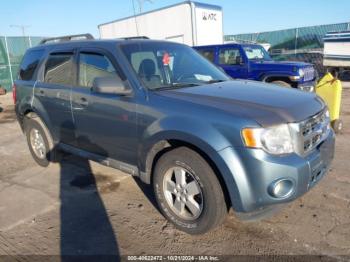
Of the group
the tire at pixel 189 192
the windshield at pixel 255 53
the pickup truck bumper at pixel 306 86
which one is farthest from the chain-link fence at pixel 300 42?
the tire at pixel 189 192

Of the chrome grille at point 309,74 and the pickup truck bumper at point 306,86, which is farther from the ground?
the chrome grille at point 309,74

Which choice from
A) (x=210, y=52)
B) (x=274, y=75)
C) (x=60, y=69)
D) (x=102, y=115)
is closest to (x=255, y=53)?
(x=274, y=75)

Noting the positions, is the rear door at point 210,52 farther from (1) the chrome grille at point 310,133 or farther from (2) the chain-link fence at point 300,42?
(2) the chain-link fence at point 300,42

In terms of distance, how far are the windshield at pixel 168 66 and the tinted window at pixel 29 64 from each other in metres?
2.03

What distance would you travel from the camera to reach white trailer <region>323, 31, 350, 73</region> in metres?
17.4

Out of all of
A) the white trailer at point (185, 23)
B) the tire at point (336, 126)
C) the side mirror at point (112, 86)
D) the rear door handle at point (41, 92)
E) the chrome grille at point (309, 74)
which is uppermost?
the white trailer at point (185, 23)

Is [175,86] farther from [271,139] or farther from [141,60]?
[271,139]

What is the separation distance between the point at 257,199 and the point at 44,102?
11.4ft

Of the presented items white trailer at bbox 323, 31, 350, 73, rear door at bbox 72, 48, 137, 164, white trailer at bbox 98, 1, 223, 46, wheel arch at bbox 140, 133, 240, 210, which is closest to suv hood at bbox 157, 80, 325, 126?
wheel arch at bbox 140, 133, 240, 210

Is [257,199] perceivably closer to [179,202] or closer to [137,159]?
[179,202]

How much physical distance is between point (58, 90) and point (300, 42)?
22372 mm

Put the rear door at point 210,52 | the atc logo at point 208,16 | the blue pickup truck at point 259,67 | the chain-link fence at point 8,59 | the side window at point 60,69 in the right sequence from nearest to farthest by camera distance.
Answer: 1. the side window at point 60,69
2. the blue pickup truck at point 259,67
3. the rear door at point 210,52
4. the atc logo at point 208,16
5. the chain-link fence at point 8,59

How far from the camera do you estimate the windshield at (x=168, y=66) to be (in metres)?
3.68

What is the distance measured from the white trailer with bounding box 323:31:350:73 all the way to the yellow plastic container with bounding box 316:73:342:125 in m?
12.2
